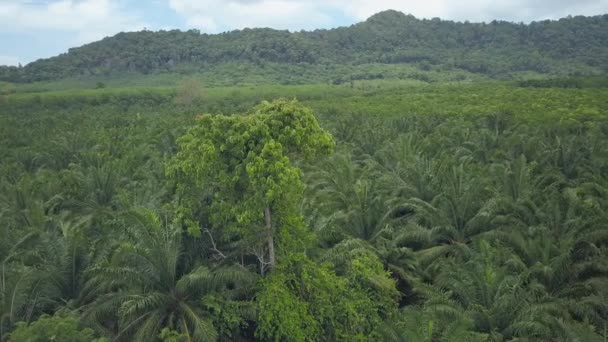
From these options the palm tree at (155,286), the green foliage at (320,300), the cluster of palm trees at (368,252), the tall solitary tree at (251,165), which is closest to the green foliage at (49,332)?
the cluster of palm trees at (368,252)

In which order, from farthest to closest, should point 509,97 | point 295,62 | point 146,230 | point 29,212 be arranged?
point 295,62 < point 509,97 < point 29,212 < point 146,230

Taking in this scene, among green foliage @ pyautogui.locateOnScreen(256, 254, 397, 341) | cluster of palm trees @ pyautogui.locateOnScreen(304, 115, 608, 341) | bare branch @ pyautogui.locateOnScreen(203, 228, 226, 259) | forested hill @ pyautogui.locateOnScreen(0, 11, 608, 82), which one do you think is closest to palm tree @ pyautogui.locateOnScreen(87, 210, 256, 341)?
bare branch @ pyautogui.locateOnScreen(203, 228, 226, 259)

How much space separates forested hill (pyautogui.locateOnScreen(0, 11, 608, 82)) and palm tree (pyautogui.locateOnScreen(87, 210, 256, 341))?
464 ft

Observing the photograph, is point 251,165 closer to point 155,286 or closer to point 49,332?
point 155,286

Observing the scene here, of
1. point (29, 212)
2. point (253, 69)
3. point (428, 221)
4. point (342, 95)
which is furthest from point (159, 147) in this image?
point (253, 69)

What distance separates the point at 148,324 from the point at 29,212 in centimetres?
1104

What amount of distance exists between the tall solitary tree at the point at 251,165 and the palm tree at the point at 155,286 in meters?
1.15

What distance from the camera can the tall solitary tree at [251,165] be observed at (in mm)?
14023

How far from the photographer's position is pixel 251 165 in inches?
542

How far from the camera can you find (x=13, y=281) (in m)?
14.6

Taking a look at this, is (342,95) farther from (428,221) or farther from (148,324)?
(148,324)

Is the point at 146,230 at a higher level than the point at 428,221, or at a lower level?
higher

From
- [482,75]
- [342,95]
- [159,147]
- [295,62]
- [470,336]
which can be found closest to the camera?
[470,336]

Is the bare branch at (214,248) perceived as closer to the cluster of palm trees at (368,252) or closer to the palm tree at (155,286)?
the cluster of palm trees at (368,252)
